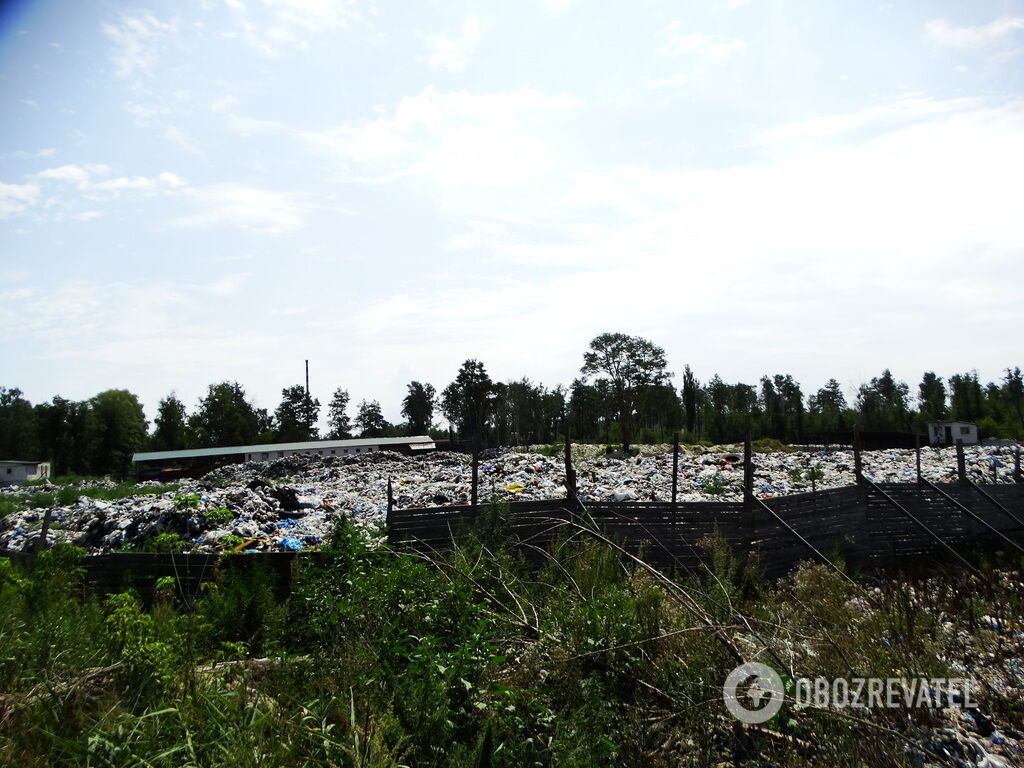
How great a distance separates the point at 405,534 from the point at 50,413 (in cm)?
6664

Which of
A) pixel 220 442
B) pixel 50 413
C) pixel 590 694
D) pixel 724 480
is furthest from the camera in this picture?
pixel 220 442

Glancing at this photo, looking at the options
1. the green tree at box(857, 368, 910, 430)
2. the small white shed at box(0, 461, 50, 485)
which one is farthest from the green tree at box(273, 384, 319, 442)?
the green tree at box(857, 368, 910, 430)

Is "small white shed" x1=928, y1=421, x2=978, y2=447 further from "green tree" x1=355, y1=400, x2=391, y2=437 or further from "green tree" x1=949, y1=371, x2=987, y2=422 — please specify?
"green tree" x1=355, y1=400, x2=391, y2=437

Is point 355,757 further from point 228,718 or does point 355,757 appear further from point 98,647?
point 98,647

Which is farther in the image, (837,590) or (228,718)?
(837,590)

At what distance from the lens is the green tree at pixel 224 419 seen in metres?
63.4

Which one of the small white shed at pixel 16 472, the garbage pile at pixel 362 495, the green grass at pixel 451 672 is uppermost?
the green grass at pixel 451 672

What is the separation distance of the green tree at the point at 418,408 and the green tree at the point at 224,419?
52.5 ft

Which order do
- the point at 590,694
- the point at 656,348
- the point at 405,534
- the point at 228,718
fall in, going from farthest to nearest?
1. the point at 656,348
2. the point at 405,534
3. the point at 590,694
4. the point at 228,718

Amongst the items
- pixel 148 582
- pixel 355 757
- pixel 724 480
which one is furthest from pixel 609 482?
pixel 355 757

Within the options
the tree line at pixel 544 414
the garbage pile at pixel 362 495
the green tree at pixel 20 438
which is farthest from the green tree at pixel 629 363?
the green tree at pixel 20 438

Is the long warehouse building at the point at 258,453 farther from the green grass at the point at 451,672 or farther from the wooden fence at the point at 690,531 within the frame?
the green grass at the point at 451,672

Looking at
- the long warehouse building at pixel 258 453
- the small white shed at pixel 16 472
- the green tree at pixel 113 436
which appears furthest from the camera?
the green tree at pixel 113 436

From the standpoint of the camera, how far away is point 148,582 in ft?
22.3
